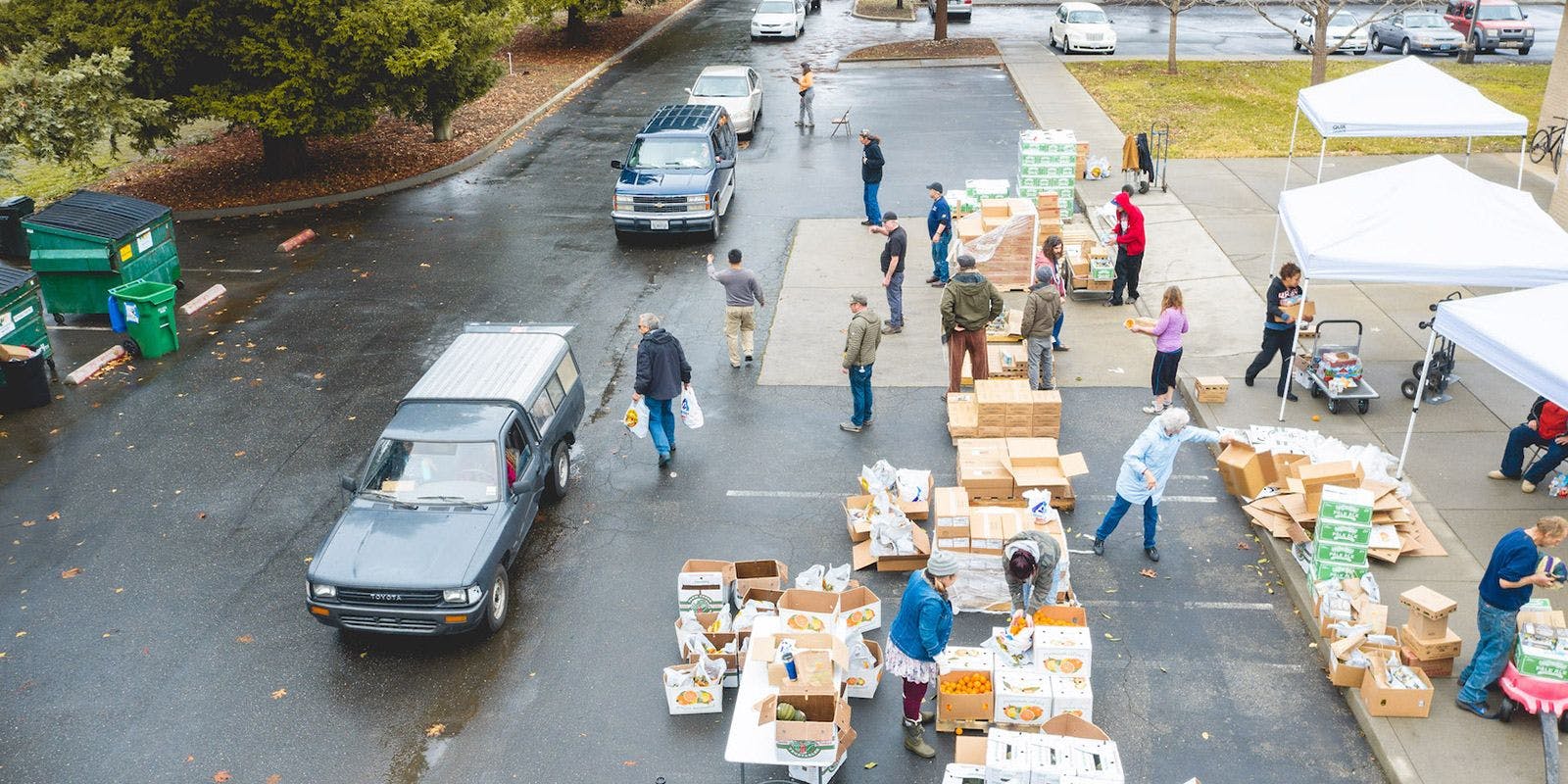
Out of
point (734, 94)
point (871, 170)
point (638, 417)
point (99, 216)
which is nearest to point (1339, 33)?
point (734, 94)

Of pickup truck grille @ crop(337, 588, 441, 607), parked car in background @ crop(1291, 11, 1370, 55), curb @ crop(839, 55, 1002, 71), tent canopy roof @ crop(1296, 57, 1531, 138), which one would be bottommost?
pickup truck grille @ crop(337, 588, 441, 607)

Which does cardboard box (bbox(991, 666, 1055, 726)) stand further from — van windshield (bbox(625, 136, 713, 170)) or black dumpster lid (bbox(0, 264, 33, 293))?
van windshield (bbox(625, 136, 713, 170))

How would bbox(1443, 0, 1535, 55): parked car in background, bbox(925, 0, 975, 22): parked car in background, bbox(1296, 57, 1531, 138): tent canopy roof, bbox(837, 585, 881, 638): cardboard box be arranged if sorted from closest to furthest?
bbox(837, 585, 881, 638): cardboard box
bbox(1296, 57, 1531, 138): tent canopy roof
bbox(1443, 0, 1535, 55): parked car in background
bbox(925, 0, 975, 22): parked car in background

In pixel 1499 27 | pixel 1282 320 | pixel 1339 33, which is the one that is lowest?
pixel 1282 320

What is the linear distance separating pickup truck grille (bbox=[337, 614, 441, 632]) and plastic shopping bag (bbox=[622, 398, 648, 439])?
10.7 ft

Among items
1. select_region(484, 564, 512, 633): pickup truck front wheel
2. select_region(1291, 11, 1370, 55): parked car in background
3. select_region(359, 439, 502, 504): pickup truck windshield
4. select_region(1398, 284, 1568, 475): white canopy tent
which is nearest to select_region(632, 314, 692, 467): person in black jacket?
select_region(359, 439, 502, 504): pickup truck windshield

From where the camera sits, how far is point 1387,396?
12570 millimetres

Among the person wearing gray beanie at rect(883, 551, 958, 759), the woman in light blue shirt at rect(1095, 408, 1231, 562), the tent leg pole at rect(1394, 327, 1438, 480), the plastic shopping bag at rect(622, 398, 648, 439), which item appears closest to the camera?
the person wearing gray beanie at rect(883, 551, 958, 759)

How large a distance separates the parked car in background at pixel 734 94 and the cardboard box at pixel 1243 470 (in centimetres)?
1678

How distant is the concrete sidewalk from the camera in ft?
25.6

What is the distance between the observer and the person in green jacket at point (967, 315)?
12305mm

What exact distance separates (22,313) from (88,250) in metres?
1.94

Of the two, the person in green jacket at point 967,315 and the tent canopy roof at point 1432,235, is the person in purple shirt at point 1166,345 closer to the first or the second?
the tent canopy roof at point 1432,235

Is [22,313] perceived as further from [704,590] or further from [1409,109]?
[1409,109]
